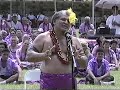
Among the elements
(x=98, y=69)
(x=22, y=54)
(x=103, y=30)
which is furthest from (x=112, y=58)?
(x=103, y=30)

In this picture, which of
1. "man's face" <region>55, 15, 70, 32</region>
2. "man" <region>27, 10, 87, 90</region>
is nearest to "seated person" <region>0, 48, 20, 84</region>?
"man" <region>27, 10, 87, 90</region>

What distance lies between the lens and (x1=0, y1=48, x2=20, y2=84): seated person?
9.47 meters

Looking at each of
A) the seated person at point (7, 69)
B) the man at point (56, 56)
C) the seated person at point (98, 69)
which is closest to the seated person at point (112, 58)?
the seated person at point (98, 69)

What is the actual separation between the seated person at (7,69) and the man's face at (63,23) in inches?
181

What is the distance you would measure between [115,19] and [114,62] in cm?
530

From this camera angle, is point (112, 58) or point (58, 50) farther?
point (112, 58)

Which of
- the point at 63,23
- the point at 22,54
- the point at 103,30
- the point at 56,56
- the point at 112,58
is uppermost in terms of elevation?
the point at 63,23

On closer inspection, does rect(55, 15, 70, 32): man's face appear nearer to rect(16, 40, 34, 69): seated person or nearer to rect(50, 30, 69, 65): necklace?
rect(50, 30, 69, 65): necklace

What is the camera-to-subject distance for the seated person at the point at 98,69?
9570 mm

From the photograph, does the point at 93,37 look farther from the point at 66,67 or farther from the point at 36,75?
the point at 66,67

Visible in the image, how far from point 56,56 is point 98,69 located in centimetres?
475

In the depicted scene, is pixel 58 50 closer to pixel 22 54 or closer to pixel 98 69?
pixel 98 69

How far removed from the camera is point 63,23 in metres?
4.94

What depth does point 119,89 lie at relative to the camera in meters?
8.81
